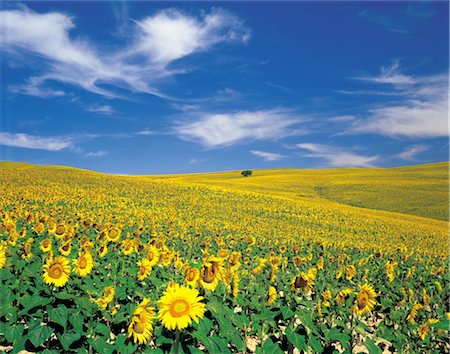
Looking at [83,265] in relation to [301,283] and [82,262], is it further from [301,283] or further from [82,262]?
[301,283]

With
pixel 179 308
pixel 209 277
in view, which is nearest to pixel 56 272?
pixel 209 277

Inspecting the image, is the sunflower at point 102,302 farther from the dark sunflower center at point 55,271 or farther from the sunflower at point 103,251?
the sunflower at point 103,251

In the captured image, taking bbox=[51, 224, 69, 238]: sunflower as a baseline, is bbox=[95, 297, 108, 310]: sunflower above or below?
below

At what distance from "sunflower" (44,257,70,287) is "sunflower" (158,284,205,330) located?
251 centimetres

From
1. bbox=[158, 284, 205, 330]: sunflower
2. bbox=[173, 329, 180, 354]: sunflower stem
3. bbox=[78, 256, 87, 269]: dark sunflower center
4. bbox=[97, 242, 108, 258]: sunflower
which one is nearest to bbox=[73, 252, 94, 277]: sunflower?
bbox=[78, 256, 87, 269]: dark sunflower center

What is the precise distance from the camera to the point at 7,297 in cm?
447

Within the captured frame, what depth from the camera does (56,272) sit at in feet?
15.8

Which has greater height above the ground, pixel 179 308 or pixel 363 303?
pixel 179 308

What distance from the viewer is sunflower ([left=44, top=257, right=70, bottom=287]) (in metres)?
4.77

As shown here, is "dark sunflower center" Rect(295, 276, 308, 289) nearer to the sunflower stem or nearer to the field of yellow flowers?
the field of yellow flowers

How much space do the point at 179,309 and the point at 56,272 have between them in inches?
108

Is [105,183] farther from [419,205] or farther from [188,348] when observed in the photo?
[419,205]

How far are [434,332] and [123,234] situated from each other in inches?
412

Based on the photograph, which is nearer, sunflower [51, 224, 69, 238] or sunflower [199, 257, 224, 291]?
sunflower [199, 257, 224, 291]
